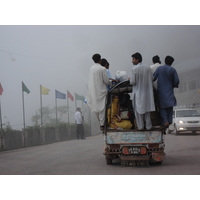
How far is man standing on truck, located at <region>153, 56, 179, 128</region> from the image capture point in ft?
25.4

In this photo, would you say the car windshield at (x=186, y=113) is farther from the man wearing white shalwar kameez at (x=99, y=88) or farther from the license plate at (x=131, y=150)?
the license plate at (x=131, y=150)

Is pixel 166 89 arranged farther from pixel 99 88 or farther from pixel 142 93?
pixel 99 88

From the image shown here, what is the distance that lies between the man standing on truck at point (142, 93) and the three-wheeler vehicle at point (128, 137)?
235mm

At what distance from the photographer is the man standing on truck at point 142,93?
7.52 m

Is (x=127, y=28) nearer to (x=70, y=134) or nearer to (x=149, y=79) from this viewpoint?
(x=70, y=134)

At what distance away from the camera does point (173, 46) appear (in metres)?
22.8

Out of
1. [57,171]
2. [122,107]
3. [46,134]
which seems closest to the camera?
[57,171]

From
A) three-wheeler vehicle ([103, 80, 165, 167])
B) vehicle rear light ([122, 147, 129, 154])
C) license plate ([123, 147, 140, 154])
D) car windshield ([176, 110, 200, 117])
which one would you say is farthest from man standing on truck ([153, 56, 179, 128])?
car windshield ([176, 110, 200, 117])

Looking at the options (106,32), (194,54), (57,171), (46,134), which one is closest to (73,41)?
(106,32)

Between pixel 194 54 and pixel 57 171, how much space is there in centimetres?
1725

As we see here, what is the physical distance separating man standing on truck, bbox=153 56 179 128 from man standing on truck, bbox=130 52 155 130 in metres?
0.35

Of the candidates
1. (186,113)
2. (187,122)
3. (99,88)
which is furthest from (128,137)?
(186,113)

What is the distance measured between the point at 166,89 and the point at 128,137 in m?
1.36

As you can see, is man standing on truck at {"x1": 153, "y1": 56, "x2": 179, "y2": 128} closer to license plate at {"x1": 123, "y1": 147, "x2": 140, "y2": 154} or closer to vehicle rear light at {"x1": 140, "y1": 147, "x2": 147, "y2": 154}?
Result: vehicle rear light at {"x1": 140, "y1": 147, "x2": 147, "y2": 154}
